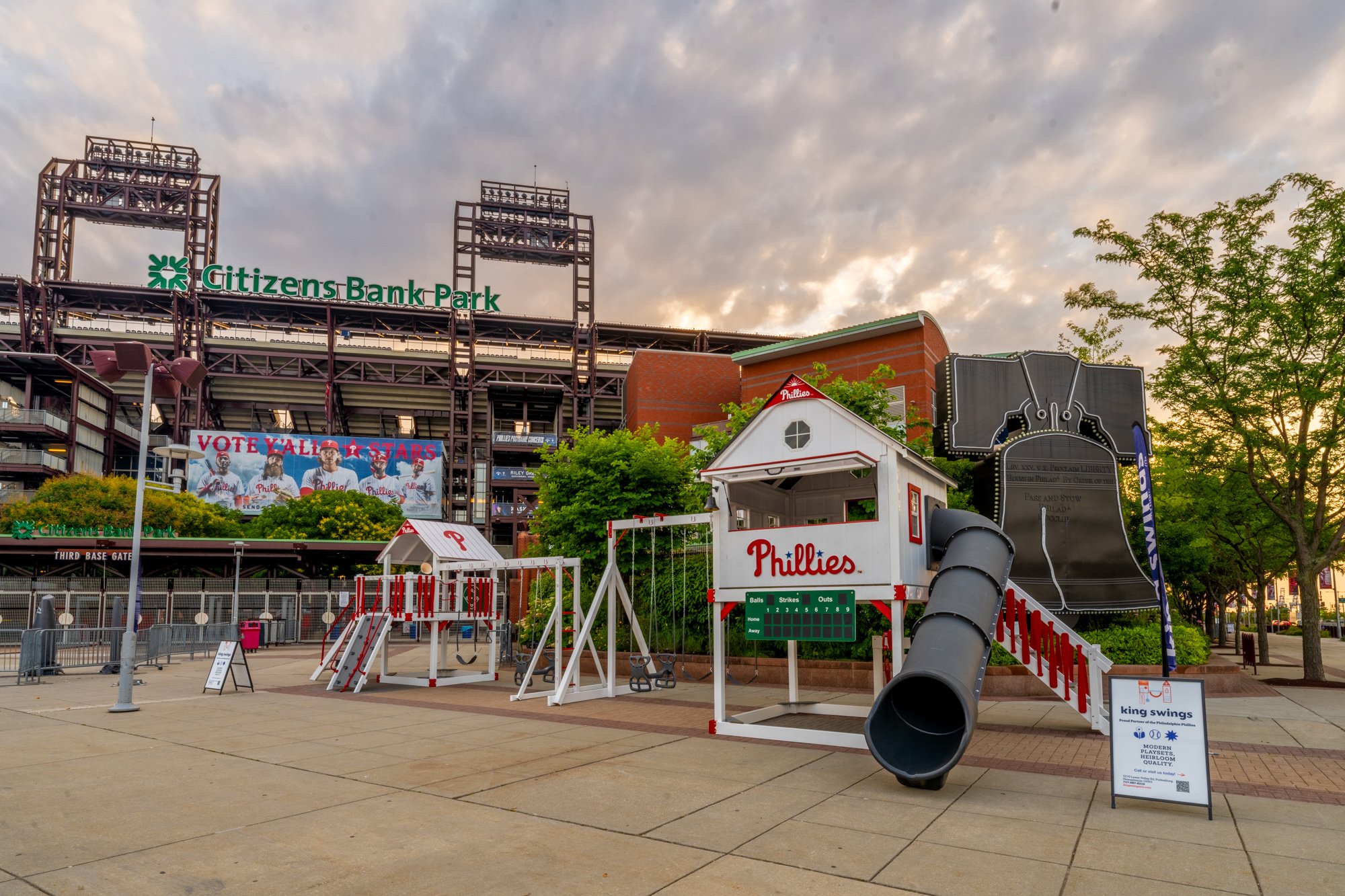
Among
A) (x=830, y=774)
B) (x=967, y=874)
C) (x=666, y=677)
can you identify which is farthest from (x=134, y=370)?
(x=967, y=874)

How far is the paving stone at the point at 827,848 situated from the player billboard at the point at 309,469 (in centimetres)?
6525

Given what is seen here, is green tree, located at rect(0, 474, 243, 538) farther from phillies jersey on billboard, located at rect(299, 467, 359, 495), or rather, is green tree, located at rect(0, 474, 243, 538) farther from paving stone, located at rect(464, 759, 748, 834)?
paving stone, located at rect(464, 759, 748, 834)

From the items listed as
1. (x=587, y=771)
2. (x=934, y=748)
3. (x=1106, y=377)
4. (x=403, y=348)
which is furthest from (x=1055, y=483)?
(x=403, y=348)

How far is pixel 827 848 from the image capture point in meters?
6.59

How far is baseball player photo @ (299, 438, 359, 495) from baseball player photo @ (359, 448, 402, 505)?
0.94m

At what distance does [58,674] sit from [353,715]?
14.2m

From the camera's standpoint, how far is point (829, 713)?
44.1 feet

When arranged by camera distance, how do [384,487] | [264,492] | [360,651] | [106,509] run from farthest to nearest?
1. [384,487]
2. [264,492]
3. [106,509]
4. [360,651]

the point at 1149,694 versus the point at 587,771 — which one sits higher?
the point at 1149,694

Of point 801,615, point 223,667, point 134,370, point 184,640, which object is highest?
point 134,370

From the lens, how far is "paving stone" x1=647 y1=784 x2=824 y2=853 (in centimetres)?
688

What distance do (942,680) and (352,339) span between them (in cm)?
7806

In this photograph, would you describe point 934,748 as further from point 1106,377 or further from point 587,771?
point 1106,377

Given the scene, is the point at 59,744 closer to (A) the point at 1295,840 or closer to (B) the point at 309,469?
(A) the point at 1295,840
